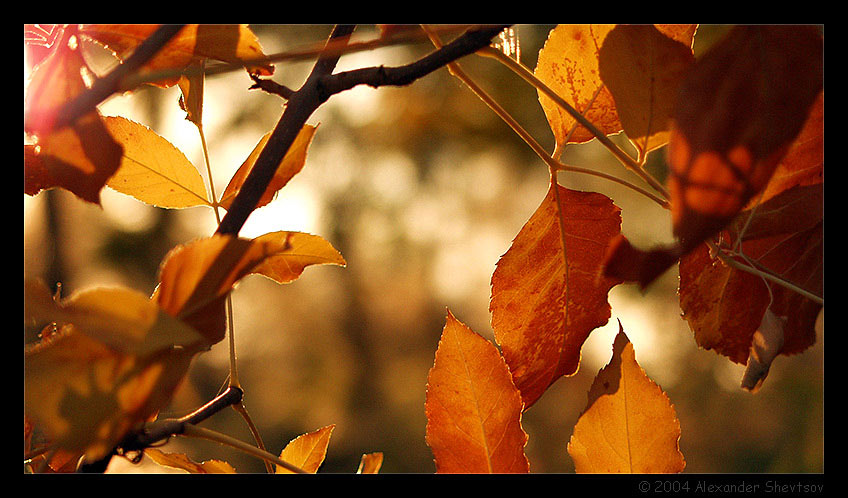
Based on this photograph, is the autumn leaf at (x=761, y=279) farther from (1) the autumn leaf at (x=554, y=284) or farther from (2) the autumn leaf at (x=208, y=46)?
(2) the autumn leaf at (x=208, y=46)

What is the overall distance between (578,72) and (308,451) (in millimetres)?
281

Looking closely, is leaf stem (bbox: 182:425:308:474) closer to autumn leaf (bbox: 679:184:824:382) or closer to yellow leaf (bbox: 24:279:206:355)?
yellow leaf (bbox: 24:279:206:355)

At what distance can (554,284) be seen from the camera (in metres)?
0.37

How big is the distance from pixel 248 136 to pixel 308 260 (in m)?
5.75

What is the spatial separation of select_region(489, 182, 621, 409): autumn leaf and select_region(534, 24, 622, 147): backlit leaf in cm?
4

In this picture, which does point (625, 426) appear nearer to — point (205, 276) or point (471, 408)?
point (471, 408)

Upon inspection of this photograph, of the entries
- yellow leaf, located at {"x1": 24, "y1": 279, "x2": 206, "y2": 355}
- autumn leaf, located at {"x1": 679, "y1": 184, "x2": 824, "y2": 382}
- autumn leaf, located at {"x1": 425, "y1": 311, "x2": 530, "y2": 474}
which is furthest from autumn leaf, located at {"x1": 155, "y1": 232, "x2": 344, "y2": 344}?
autumn leaf, located at {"x1": 679, "y1": 184, "x2": 824, "y2": 382}

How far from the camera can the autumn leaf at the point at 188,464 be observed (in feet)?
1.30

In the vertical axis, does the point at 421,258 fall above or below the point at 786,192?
below

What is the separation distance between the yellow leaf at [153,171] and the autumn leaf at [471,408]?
0.63ft

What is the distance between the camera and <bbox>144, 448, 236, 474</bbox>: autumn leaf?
0.40 meters
